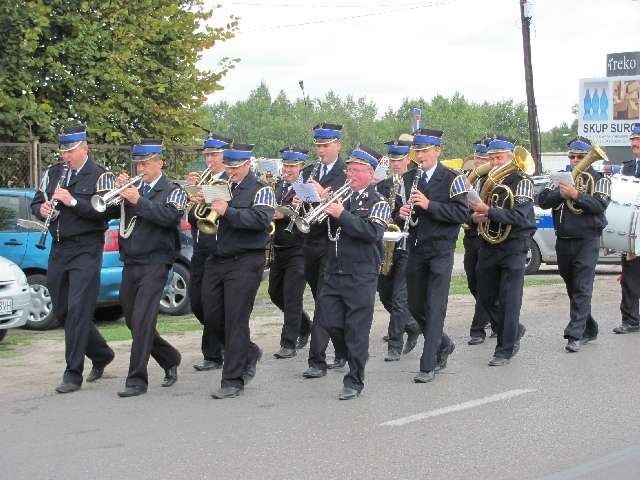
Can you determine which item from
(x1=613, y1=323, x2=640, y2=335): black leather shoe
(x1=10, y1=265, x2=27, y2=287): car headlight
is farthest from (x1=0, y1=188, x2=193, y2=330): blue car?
(x1=613, y1=323, x2=640, y2=335): black leather shoe

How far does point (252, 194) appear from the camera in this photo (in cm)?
978

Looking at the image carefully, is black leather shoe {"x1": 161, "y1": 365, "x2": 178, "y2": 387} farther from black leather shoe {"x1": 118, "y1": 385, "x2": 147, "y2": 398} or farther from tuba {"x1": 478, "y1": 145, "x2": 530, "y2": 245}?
tuba {"x1": 478, "y1": 145, "x2": 530, "y2": 245}

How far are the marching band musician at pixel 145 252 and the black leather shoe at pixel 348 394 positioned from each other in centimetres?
152

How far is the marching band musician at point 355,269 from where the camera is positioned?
977 cm

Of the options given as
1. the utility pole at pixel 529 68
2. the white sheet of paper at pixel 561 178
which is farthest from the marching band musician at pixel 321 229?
the utility pole at pixel 529 68

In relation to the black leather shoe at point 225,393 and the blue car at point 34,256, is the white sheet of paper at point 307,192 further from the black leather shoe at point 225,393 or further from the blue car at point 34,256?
the blue car at point 34,256

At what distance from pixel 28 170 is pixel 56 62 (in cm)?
184

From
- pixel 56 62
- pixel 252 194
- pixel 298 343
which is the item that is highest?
pixel 56 62

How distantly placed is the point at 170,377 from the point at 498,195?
326 centimetres

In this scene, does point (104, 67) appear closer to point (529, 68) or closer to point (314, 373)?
point (314, 373)

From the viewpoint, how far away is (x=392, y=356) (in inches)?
467

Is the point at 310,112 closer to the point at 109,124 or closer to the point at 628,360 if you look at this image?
the point at 109,124

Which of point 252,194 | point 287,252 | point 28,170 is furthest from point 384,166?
point 28,170

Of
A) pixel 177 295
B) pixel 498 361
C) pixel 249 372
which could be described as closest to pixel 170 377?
pixel 249 372
